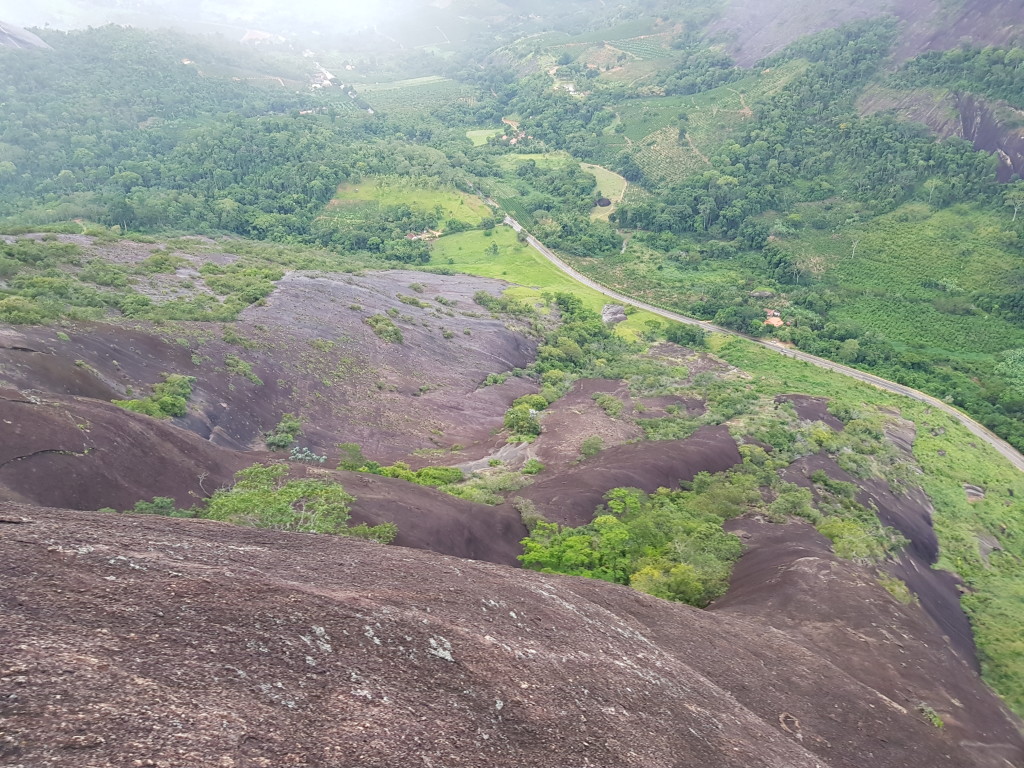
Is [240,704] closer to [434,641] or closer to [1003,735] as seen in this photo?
[434,641]

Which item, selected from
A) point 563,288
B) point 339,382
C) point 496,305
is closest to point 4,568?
point 339,382

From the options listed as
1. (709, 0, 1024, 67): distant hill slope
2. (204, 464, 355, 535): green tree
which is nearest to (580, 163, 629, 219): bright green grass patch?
(709, 0, 1024, 67): distant hill slope

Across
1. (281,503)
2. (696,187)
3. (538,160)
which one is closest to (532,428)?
(281,503)

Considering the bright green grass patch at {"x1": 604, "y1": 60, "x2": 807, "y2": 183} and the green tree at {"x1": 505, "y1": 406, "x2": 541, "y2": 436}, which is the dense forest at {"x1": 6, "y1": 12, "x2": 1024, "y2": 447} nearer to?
the bright green grass patch at {"x1": 604, "y1": 60, "x2": 807, "y2": 183}

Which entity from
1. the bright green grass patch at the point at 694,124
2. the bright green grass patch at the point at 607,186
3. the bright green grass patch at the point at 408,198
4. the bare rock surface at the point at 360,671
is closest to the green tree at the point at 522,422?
the bare rock surface at the point at 360,671

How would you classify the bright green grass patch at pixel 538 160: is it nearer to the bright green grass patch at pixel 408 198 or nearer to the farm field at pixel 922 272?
the bright green grass patch at pixel 408 198

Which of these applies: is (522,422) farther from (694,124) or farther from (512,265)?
(694,124)
